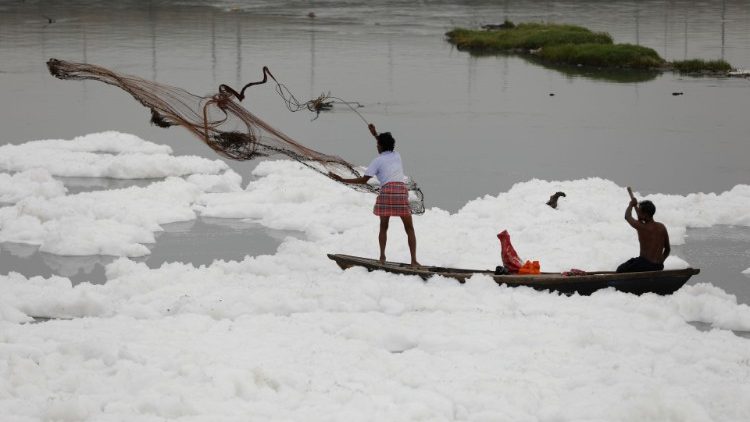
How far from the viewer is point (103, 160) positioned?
16.9 m

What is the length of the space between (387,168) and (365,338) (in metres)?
2.04

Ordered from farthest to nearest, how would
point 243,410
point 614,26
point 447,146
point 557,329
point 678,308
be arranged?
point 614,26
point 447,146
point 678,308
point 557,329
point 243,410

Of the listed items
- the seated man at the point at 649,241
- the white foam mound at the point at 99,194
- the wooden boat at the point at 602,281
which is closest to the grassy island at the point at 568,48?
the white foam mound at the point at 99,194

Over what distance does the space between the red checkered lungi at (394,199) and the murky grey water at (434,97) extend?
2582 mm

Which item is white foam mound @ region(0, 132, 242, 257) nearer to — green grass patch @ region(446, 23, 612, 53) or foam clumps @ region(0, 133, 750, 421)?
foam clumps @ region(0, 133, 750, 421)

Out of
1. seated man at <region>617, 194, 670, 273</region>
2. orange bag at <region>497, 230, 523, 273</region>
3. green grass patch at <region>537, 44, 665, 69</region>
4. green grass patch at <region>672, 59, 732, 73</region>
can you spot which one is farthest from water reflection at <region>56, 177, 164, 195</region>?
green grass patch at <region>537, 44, 665, 69</region>

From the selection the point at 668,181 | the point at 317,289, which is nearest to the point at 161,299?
the point at 317,289

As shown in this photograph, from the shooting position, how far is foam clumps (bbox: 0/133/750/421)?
24.4ft

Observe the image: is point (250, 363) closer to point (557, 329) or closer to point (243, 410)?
point (243, 410)

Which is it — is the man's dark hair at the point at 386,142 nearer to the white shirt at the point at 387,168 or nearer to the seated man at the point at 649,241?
the white shirt at the point at 387,168

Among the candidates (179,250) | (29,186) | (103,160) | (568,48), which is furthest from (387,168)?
(568,48)

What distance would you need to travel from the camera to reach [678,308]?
9.82m

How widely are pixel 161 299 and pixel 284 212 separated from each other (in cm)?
414

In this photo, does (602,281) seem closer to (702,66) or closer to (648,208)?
(648,208)
